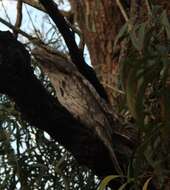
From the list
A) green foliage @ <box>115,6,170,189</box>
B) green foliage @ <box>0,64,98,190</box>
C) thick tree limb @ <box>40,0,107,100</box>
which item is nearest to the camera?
green foliage @ <box>115,6,170,189</box>

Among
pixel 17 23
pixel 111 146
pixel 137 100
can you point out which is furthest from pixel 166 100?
pixel 17 23

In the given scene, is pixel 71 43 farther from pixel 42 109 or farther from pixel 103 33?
pixel 103 33

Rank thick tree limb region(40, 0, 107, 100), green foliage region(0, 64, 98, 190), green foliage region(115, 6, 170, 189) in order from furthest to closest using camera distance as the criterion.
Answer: green foliage region(0, 64, 98, 190) → thick tree limb region(40, 0, 107, 100) → green foliage region(115, 6, 170, 189)

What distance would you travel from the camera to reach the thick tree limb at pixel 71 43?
1.47 meters

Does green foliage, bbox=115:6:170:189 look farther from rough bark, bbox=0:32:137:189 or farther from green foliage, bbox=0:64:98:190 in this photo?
green foliage, bbox=0:64:98:190

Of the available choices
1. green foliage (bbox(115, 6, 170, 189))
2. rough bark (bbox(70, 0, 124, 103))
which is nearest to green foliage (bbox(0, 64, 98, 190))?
rough bark (bbox(70, 0, 124, 103))

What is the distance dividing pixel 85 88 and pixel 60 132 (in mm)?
136

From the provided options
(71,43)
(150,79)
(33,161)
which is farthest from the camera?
(33,161)

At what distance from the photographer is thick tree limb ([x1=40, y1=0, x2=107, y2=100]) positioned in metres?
1.47

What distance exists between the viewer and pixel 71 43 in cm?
153

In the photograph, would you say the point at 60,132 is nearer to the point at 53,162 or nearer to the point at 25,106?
the point at 25,106

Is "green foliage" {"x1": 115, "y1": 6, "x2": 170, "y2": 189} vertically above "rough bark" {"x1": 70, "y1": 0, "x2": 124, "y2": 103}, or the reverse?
"rough bark" {"x1": 70, "y1": 0, "x2": 124, "y2": 103}

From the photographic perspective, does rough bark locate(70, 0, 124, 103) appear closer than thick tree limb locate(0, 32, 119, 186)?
No

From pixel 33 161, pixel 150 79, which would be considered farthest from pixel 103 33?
pixel 150 79
